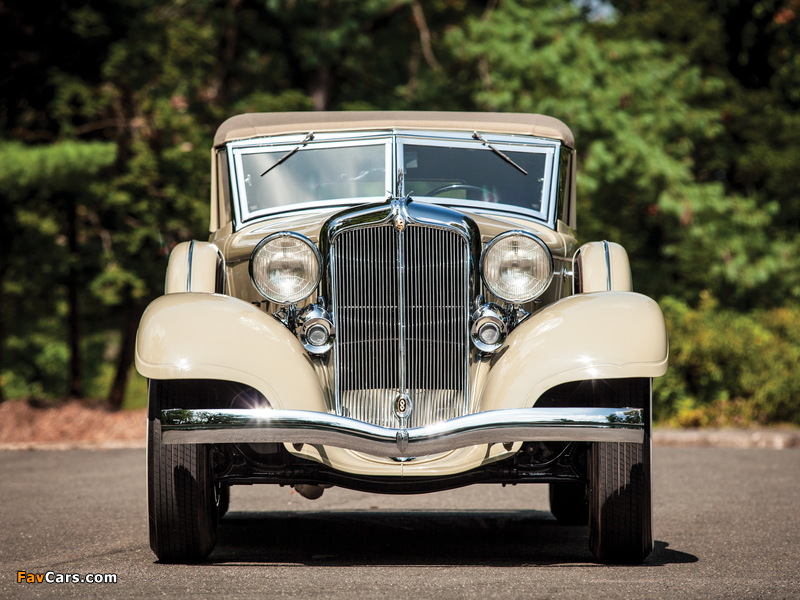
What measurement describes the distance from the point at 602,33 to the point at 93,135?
8.80 metres

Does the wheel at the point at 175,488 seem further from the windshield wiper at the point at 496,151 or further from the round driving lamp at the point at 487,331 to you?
the windshield wiper at the point at 496,151

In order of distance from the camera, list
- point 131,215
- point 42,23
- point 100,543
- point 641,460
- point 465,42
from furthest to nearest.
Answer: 1. point 465,42
2. point 131,215
3. point 42,23
4. point 100,543
5. point 641,460

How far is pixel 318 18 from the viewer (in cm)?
2120

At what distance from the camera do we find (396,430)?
A: 17.2ft

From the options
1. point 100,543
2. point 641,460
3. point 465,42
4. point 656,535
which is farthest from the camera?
point 465,42

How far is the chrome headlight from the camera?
586cm

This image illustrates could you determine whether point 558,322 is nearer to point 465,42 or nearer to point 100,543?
point 100,543

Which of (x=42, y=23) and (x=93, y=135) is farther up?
(x=42, y=23)

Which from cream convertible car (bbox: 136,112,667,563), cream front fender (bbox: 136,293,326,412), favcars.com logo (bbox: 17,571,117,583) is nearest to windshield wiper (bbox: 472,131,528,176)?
cream convertible car (bbox: 136,112,667,563)

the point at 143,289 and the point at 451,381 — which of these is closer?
the point at 451,381

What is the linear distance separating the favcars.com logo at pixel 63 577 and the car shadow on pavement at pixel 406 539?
68cm

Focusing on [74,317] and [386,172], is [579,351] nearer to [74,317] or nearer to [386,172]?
[386,172]

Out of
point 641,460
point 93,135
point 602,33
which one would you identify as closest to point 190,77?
point 93,135

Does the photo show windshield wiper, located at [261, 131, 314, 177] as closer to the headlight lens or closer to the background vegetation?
the headlight lens
